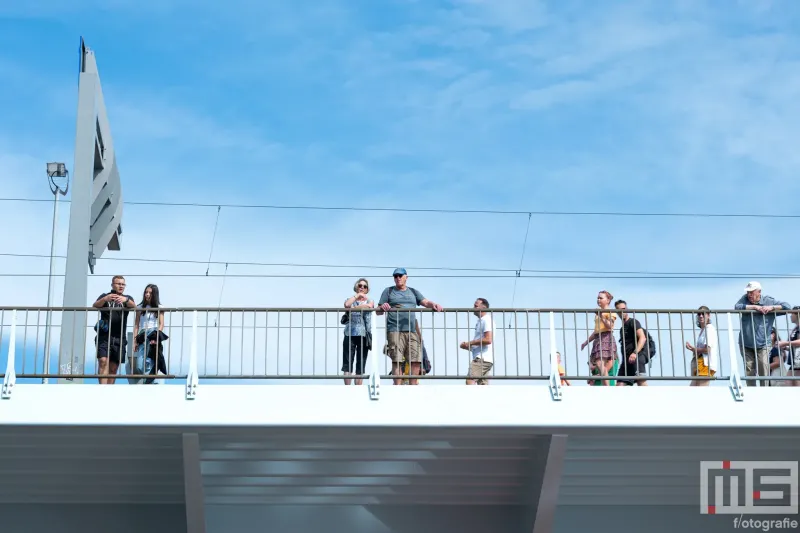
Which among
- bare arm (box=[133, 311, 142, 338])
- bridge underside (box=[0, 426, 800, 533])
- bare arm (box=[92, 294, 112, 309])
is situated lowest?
bridge underside (box=[0, 426, 800, 533])

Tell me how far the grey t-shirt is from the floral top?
9.1 inches

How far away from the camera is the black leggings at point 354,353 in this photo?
39.9ft

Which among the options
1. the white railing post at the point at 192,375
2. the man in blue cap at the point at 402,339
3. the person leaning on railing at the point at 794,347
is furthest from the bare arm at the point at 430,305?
the person leaning on railing at the point at 794,347

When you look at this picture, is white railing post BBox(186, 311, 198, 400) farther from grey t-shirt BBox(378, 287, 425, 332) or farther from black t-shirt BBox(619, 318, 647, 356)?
black t-shirt BBox(619, 318, 647, 356)

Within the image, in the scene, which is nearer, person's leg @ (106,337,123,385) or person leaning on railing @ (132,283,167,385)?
person leaning on railing @ (132,283,167,385)

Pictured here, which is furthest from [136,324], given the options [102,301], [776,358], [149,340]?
[776,358]

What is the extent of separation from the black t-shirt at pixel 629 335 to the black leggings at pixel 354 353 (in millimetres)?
2949

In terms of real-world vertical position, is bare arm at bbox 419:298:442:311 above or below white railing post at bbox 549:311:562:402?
above

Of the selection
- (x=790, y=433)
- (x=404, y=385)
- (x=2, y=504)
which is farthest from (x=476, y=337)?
(x=2, y=504)

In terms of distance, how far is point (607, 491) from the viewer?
1358 centimetres

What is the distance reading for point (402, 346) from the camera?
40.5 feet

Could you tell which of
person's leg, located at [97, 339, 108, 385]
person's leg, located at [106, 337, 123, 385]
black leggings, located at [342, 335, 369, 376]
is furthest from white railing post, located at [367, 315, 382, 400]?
person's leg, located at [97, 339, 108, 385]

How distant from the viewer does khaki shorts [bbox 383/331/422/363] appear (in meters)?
12.3

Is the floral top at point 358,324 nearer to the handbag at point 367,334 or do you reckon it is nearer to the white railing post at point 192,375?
the handbag at point 367,334
